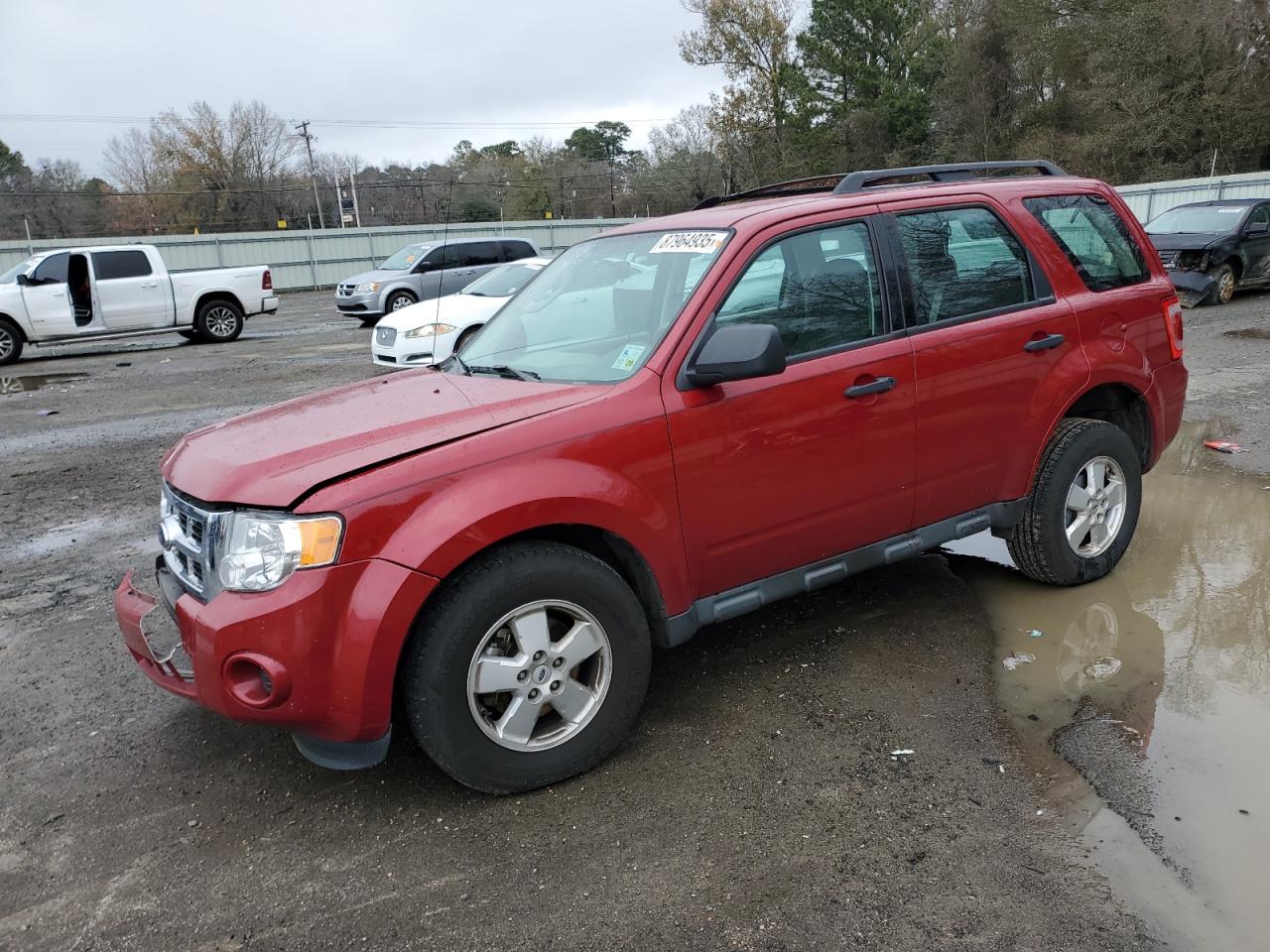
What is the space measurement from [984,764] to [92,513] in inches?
239

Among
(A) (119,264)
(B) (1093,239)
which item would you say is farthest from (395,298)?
(B) (1093,239)

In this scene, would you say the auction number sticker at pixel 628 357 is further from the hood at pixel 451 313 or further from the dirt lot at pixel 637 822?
the hood at pixel 451 313

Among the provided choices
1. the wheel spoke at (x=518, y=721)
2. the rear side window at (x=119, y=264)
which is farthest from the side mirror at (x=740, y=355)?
the rear side window at (x=119, y=264)

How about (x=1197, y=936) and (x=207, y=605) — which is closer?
(x=1197, y=936)

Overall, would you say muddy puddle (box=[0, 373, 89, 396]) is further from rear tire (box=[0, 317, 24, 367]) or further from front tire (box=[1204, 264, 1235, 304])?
front tire (box=[1204, 264, 1235, 304])

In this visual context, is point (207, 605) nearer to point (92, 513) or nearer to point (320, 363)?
point (92, 513)

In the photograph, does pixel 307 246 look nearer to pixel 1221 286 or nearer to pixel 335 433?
pixel 1221 286

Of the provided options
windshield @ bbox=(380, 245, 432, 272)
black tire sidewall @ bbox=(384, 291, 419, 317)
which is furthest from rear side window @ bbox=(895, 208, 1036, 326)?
windshield @ bbox=(380, 245, 432, 272)

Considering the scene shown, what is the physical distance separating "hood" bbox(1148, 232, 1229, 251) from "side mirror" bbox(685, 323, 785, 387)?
46.5ft

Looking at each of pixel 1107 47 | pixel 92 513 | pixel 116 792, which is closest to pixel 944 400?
pixel 116 792

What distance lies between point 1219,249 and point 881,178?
13.2m

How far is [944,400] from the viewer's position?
3809 millimetres

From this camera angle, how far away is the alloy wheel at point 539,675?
294cm

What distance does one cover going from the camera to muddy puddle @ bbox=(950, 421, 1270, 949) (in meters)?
2.59
